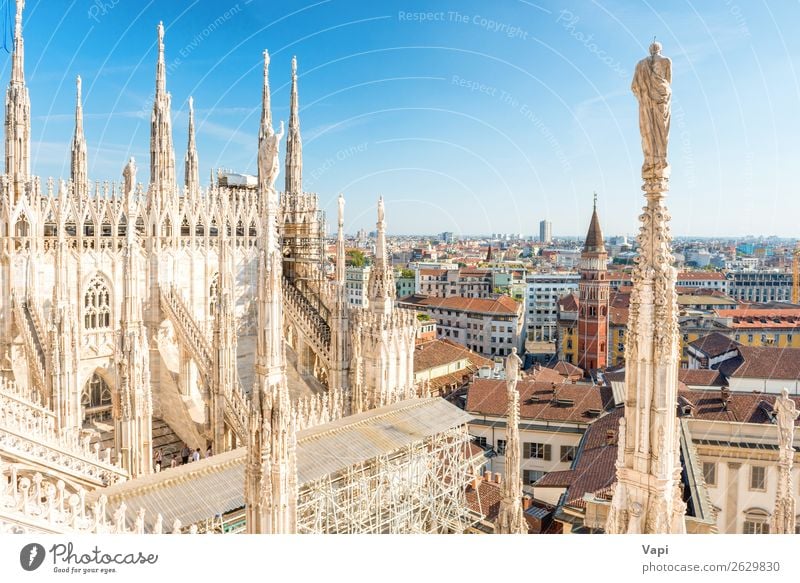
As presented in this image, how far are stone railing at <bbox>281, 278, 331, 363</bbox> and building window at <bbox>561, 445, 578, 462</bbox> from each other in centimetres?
748

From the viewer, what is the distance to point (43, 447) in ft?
25.5

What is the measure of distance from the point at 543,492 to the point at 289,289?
24.4ft

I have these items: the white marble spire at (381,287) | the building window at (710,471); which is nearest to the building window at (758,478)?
the building window at (710,471)

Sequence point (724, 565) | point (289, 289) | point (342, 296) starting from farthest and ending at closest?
1. point (289, 289)
2. point (342, 296)
3. point (724, 565)

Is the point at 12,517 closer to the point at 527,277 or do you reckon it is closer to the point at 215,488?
the point at 215,488

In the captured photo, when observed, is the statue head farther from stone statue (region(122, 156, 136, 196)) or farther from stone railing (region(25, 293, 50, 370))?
stone railing (region(25, 293, 50, 370))

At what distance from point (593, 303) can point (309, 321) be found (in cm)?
2451

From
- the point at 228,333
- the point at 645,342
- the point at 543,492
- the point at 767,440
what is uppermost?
the point at 645,342

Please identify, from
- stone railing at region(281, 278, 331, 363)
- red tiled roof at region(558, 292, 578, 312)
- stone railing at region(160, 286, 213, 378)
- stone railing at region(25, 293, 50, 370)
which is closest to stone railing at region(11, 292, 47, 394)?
stone railing at region(25, 293, 50, 370)

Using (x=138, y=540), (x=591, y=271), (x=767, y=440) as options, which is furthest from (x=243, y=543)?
(x=591, y=271)

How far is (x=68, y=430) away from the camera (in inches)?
390

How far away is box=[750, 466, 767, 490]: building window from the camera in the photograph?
35.1 ft

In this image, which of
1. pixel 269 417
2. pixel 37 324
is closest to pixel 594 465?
pixel 269 417

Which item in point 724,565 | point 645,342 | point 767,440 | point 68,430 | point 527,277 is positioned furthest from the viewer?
point 527,277
